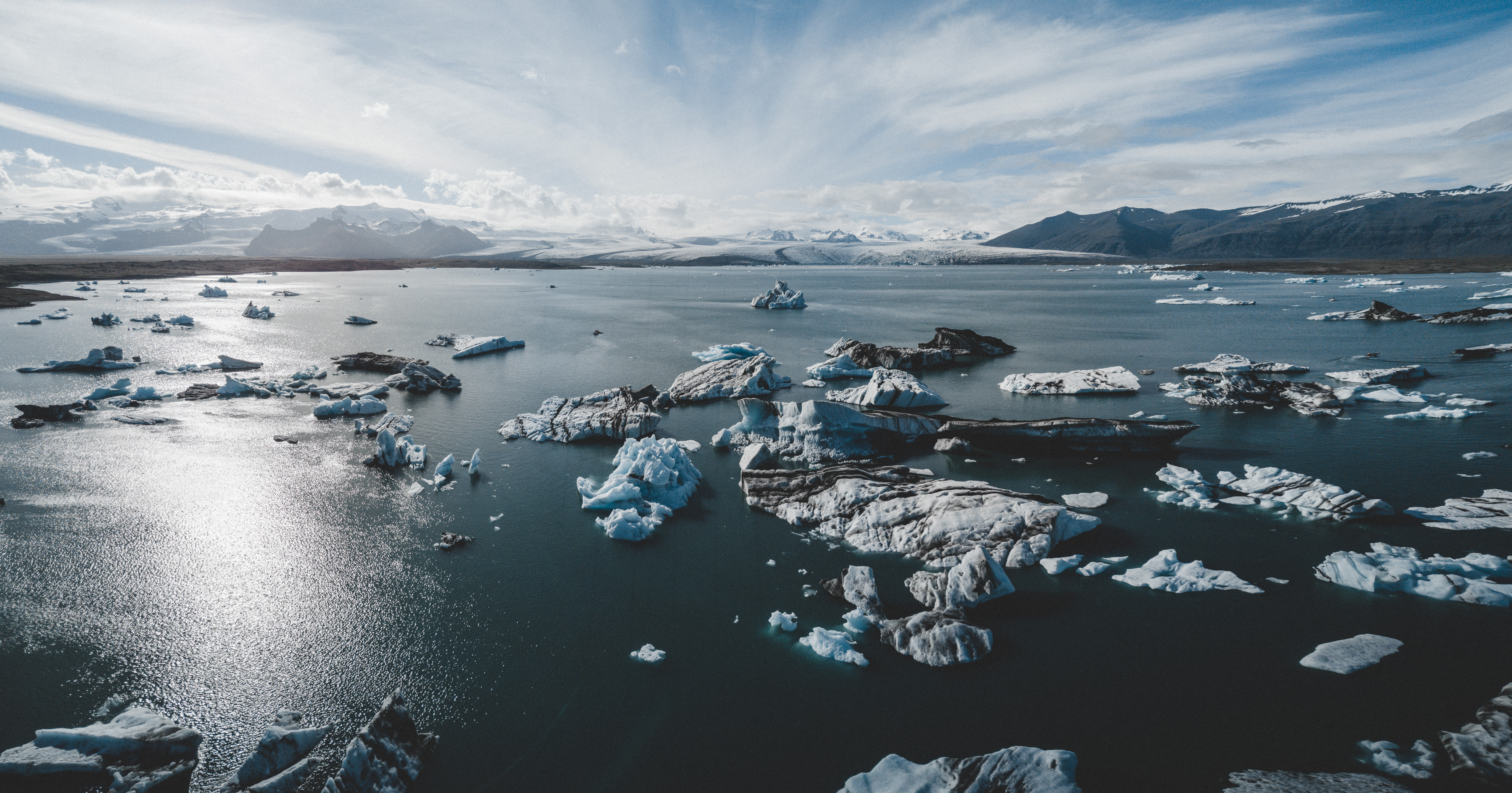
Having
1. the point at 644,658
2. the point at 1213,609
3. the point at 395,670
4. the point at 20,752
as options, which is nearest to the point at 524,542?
the point at 395,670

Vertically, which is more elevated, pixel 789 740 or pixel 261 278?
pixel 261 278

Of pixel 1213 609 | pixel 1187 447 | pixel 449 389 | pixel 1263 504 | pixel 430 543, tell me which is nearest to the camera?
pixel 1213 609

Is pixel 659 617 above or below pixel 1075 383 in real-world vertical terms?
below

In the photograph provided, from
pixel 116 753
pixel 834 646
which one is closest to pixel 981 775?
pixel 834 646

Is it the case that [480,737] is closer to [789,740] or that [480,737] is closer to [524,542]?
[789,740]

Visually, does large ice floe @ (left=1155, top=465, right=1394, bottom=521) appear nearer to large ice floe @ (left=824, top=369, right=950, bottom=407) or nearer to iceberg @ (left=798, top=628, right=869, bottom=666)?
large ice floe @ (left=824, top=369, right=950, bottom=407)

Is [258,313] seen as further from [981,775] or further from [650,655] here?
[981,775]
